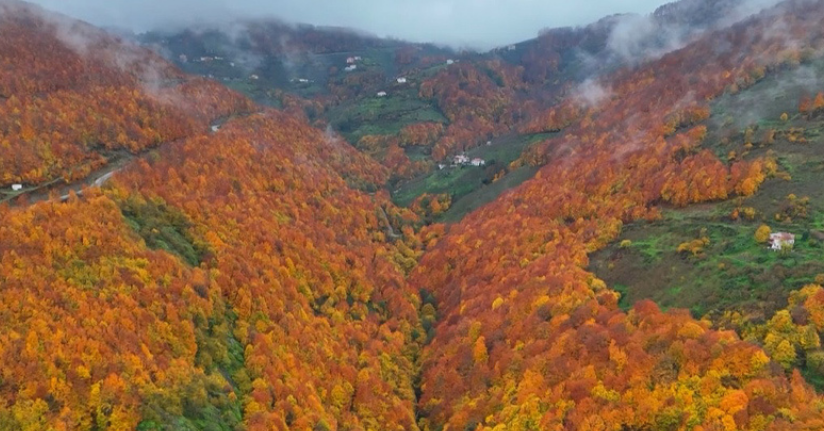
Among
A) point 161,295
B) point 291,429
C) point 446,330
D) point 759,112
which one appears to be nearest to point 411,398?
point 446,330

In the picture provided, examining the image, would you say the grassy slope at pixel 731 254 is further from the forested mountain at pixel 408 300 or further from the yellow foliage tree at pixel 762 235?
the yellow foliage tree at pixel 762 235

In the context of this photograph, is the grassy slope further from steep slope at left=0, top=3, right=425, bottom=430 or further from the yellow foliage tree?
steep slope at left=0, top=3, right=425, bottom=430

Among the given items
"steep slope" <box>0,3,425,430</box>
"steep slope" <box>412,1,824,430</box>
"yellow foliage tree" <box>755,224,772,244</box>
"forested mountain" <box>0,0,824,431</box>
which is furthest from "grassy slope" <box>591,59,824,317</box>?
"steep slope" <box>0,3,425,430</box>

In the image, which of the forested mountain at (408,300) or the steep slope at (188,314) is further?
the forested mountain at (408,300)

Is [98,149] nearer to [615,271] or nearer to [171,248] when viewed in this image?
[171,248]

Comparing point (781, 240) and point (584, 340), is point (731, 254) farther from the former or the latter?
point (584, 340)

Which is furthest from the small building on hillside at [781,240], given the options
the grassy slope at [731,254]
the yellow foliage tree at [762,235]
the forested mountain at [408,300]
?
Answer: the forested mountain at [408,300]
